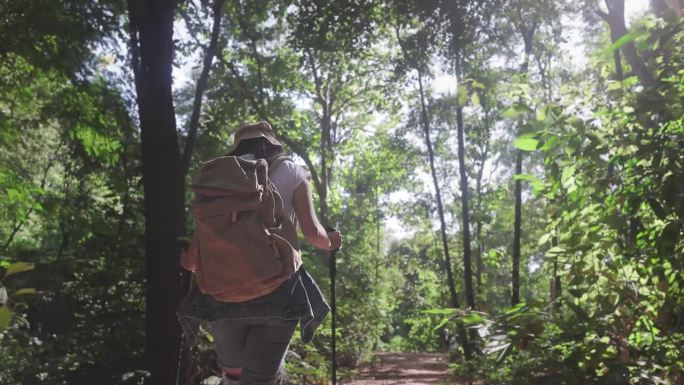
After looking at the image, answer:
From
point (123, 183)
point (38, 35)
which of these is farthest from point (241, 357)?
point (38, 35)

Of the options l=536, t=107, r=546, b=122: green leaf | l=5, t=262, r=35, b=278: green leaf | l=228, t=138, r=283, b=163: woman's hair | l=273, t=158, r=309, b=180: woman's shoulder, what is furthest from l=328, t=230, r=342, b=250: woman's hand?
l=5, t=262, r=35, b=278: green leaf

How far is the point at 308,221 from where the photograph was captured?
234 centimetres

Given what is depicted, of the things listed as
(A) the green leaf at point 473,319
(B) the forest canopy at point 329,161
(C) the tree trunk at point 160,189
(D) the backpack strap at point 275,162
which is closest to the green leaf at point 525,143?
(B) the forest canopy at point 329,161

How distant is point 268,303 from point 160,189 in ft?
6.67

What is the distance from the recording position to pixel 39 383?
15.4ft

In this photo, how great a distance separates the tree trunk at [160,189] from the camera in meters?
3.68

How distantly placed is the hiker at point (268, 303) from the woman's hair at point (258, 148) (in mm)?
14

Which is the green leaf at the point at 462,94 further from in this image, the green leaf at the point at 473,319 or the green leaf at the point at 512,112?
the green leaf at the point at 473,319

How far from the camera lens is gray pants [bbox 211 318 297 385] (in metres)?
2.18

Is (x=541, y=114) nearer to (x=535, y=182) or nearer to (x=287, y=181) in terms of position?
(x=535, y=182)

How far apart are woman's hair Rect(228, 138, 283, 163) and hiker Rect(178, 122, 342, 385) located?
0.05 feet

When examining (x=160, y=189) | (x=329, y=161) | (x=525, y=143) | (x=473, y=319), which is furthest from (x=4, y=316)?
(x=329, y=161)

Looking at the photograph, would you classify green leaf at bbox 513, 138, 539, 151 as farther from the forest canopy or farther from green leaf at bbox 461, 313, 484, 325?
green leaf at bbox 461, 313, 484, 325

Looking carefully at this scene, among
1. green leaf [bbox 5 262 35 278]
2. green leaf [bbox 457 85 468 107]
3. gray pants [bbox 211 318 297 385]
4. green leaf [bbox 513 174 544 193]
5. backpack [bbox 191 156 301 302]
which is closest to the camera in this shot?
green leaf [bbox 5 262 35 278]
